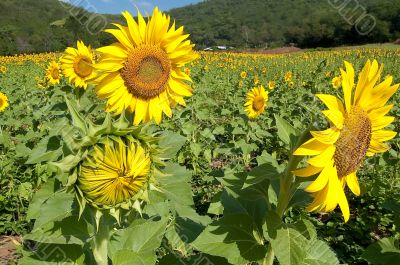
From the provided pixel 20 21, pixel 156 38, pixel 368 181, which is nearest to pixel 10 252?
pixel 156 38

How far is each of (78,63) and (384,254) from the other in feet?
9.13

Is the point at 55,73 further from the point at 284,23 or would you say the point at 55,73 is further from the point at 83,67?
the point at 284,23

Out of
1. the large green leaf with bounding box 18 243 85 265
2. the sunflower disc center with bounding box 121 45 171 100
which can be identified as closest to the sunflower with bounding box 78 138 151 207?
the large green leaf with bounding box 18 243 85 265

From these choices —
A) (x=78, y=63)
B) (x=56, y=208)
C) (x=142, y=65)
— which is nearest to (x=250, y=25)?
(x=78, y=63)

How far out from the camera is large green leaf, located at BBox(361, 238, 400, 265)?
2.32 m

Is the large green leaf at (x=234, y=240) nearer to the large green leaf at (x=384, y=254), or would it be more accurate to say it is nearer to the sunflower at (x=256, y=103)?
the large green leaf at (x=384, y=254)

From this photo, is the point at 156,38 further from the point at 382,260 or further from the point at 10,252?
the point at 10,252

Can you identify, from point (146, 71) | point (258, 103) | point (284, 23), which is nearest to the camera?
point (146, 71)

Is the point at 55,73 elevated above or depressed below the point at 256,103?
above

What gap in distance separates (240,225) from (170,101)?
37.2 inches

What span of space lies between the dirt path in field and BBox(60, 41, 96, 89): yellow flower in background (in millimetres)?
1476

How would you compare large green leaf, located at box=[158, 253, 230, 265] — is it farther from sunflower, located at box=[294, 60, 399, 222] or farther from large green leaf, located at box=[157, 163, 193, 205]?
sunflower, located at box=[294, 60, 399, 222]

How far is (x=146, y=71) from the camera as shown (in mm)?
2031

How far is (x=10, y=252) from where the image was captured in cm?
336
